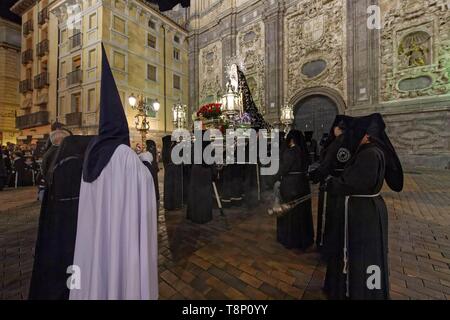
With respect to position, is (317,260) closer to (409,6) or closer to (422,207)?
(422,207)

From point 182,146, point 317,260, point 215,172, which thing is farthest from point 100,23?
point 317,260

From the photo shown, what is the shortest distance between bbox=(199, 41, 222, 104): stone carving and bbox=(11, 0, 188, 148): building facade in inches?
163

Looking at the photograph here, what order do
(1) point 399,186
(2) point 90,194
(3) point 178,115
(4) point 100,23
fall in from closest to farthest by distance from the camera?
(2) point 90,194 → (1) point 399,186 → (3) point 178,115 → (4) point 100,23

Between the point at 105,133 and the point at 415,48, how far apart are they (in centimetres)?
1492

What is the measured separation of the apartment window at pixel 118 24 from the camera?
56.7ft

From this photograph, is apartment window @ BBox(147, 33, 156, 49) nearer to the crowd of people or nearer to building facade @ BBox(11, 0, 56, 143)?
building facade @ BBox(11, 0, 56, 143)

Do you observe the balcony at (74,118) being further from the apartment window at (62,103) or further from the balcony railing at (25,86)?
the balcony railing at (25,86)

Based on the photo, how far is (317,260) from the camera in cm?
304

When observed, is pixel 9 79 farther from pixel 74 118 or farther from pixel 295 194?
pixel 295 194

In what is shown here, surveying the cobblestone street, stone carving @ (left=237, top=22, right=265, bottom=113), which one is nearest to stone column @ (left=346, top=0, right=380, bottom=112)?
stone carving @ (left=237, top=22, right=265, bottom=113)

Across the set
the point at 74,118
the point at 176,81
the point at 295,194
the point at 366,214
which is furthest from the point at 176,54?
the point at 366,214

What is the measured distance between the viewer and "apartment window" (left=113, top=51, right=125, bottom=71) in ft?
56.2

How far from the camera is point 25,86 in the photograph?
846 inches

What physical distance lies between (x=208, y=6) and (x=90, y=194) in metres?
23.2
